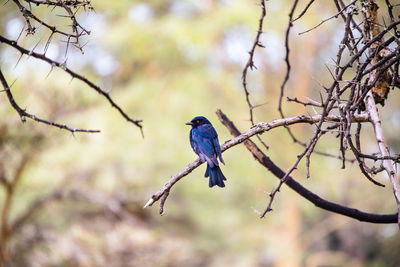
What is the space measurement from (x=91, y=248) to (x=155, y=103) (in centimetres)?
378

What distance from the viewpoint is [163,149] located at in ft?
39.1

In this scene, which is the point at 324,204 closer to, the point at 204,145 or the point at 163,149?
the point at 204,145

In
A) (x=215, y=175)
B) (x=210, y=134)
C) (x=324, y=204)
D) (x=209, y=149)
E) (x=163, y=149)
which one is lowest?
(x=324, y=204)

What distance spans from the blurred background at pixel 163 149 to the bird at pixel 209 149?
448 cm

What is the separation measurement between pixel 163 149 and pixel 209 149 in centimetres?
798

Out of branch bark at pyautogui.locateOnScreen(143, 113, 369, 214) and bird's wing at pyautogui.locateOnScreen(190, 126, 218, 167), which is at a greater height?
bird's wing at pyautogui.locateOnScreen(190, 126, 218, 167)

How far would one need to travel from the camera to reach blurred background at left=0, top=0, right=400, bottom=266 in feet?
31.0

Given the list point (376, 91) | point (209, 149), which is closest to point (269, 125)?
point (376, 91)

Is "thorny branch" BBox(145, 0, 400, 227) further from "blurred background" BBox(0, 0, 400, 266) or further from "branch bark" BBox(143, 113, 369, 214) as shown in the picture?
"blurred background" BBox(0, 0, 400, 266)

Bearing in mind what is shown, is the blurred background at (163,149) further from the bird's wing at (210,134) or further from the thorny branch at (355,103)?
the thorny branch at (355,103)

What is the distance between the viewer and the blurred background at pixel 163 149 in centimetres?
944

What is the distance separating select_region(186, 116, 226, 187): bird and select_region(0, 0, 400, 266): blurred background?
14.7ft

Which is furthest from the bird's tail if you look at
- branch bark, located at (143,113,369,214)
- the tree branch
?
branch bark, located at (143,113,369,214)

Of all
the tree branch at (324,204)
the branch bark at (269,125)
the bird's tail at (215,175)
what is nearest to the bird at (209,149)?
the bird's tail at (215,175)
